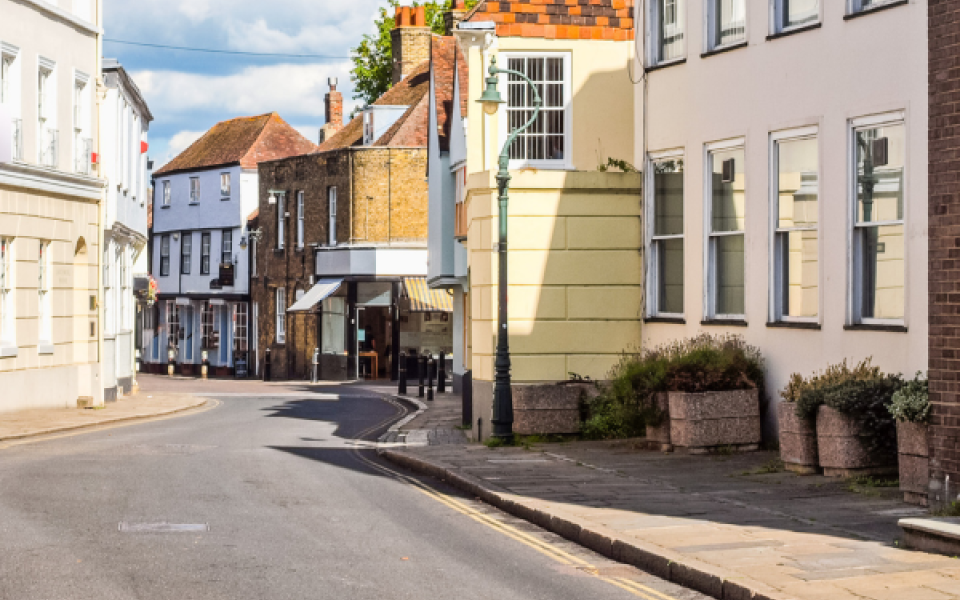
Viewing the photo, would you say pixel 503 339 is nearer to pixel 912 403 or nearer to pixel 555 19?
pixel 555 19

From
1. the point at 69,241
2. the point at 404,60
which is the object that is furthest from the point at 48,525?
the point at 404,60

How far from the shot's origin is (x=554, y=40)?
20344mm

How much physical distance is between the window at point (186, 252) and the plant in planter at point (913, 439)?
5423cm

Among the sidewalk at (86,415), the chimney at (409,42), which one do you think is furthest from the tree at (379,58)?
the sidewalk at (86,415)

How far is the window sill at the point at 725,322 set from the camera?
1694 centimetres

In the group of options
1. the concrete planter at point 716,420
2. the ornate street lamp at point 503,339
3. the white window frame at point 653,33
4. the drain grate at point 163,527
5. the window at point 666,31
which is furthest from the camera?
the white window frame at point 653,33

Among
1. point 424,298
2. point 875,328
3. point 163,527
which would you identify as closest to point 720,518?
point 875,328

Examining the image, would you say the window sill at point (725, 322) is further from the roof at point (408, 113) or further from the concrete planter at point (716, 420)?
the roof at point (408, 113)

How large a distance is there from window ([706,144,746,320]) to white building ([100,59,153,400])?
17.2m

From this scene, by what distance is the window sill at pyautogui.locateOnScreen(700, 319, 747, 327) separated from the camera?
667 inches

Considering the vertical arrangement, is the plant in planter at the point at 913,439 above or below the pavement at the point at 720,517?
above

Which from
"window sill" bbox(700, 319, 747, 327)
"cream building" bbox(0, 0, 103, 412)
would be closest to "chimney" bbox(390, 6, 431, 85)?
"cream building" bbox(0, 0, 103, 412)

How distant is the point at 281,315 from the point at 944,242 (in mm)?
46989

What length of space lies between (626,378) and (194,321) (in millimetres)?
48583
